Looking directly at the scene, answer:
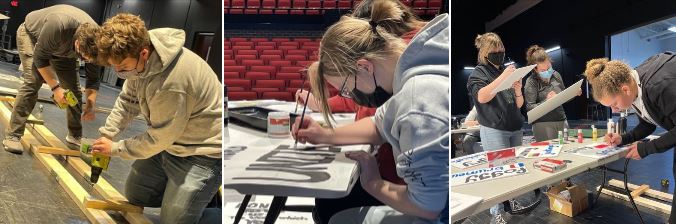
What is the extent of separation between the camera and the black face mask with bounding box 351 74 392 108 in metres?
0.60

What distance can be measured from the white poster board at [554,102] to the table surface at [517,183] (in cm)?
22

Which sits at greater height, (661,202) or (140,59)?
(140,59)

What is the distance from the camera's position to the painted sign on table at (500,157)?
1591 millimetres

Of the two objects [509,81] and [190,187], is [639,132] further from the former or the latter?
[190,187]

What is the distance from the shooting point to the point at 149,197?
63.6 inches

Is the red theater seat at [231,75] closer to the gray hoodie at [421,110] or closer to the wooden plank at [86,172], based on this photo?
the gray hoodie at [421,110]

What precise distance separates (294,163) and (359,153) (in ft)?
0.35

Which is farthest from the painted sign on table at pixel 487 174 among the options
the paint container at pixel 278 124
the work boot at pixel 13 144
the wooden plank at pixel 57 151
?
the work boot at pixel 13 144

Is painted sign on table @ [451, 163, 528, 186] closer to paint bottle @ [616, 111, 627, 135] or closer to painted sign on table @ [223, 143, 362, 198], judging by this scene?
painted sign on table @ [223, 143, 362, 198]

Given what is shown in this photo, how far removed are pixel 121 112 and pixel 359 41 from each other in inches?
44.9

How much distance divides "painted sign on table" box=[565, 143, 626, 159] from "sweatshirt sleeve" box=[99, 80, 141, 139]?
1936mm

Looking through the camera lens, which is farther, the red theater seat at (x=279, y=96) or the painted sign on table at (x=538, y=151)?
the painted sign on table at (x=538, y=151)

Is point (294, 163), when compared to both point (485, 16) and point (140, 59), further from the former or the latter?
point (485, 16)

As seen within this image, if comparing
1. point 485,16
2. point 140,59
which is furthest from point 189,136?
point 485,16
